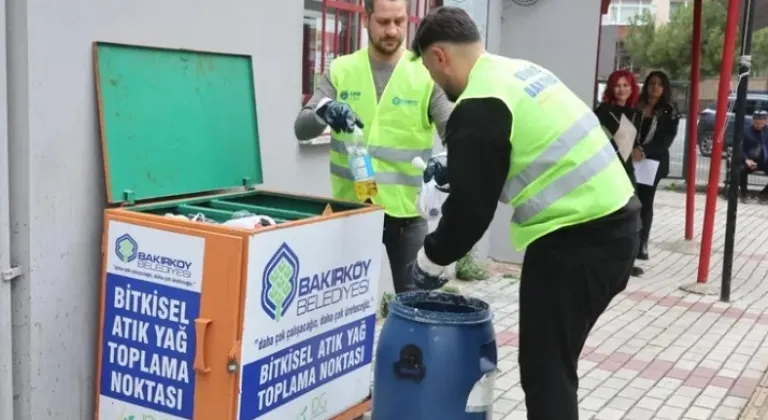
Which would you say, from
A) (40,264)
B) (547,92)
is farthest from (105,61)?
(547,92)

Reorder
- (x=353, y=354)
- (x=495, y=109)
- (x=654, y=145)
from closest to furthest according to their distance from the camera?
1. (x=495, y=109)
2. (x=353, y=354)
3. (x=654, y=145)

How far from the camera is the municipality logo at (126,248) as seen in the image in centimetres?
284

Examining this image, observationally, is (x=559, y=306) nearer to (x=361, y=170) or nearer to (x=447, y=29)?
(x=447, y=29)

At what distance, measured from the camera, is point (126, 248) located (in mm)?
2857

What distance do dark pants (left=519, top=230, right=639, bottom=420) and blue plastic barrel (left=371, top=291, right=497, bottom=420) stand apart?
0.17 metres

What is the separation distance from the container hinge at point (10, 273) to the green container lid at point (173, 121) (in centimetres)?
38

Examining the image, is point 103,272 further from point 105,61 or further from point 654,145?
point 654,145

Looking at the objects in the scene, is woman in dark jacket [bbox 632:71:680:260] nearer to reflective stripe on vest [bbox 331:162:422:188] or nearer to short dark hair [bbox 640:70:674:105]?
short dark hair [bbox 640:70:674:105]

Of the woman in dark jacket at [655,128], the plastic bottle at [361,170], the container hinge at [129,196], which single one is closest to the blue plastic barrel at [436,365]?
the plastic bottle at [361,170]

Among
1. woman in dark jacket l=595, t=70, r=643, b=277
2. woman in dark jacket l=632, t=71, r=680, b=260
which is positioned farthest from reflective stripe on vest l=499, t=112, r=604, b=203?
woman in dark jacket l=632, t=71, r=680, b=260

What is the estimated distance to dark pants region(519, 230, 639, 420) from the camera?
257 centimetres

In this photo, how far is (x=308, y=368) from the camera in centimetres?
305

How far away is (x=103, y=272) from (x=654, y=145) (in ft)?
18.7

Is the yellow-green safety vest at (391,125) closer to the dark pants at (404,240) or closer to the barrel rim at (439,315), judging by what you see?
the dark pants at (404,240)
